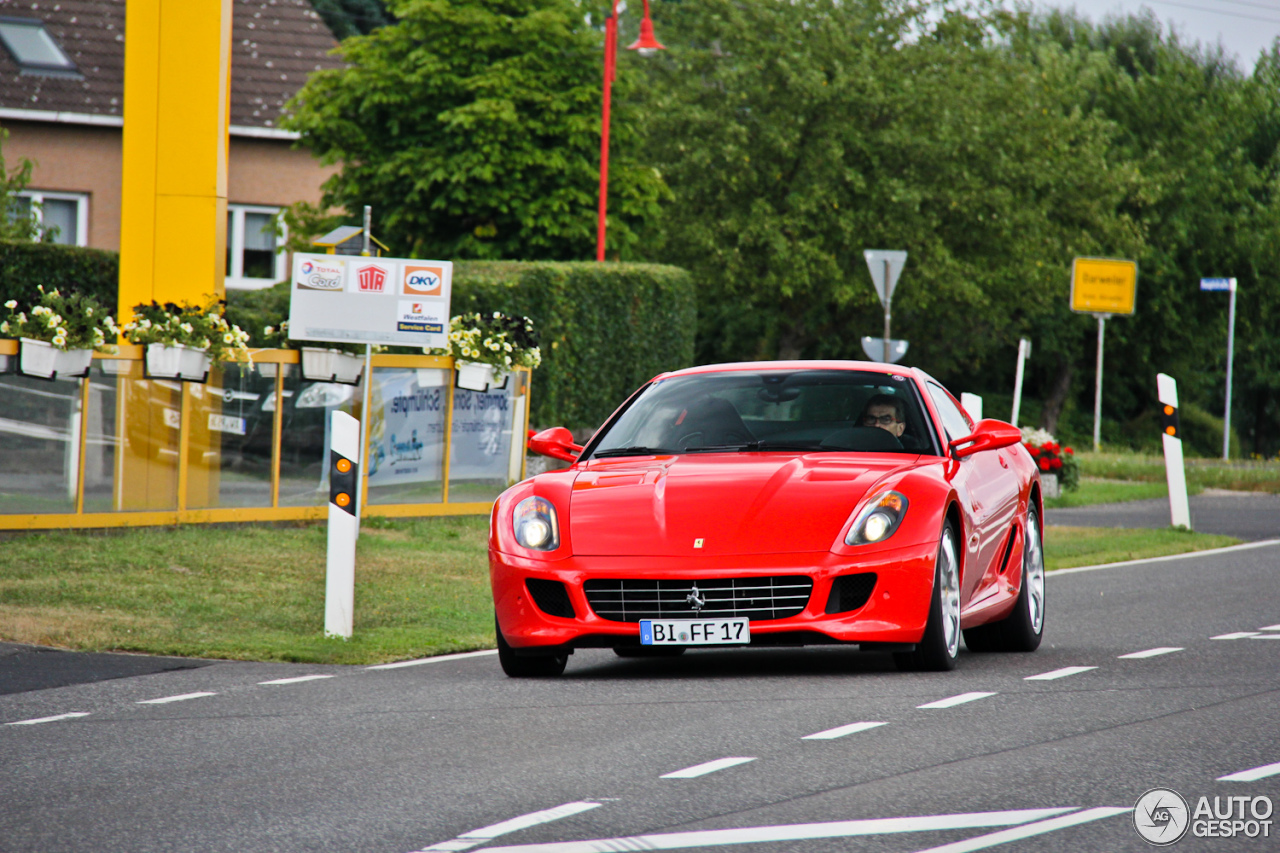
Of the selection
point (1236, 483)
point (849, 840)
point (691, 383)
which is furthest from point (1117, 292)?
point (849, 840)

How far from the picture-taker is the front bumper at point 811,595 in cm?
799

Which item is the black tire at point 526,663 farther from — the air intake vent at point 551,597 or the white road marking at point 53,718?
the white road marking at point 53,718

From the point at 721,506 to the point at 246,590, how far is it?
5.86m

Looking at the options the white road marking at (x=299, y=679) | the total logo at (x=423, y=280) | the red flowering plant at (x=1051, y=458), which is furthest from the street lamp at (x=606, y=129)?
the white road marking at (x=299, y=679)

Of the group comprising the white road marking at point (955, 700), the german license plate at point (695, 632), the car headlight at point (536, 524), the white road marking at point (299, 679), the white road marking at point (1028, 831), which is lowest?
the white road marking at point (299, 679)

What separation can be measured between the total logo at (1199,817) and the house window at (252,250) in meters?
34.0

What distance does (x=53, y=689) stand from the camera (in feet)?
28.0

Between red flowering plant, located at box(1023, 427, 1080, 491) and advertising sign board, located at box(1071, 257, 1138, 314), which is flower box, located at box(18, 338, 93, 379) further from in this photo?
advertising sign board, located at box(1071, 257, 1138, 314)

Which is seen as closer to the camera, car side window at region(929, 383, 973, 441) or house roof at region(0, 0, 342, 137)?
car side window at region(929, 383, 973, 441)

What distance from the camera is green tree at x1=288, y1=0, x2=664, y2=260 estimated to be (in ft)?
101

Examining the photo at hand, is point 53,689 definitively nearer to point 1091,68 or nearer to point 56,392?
point 56,392

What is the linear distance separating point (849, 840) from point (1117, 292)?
138ft

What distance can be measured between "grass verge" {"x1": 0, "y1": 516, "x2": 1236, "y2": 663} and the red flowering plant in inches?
309

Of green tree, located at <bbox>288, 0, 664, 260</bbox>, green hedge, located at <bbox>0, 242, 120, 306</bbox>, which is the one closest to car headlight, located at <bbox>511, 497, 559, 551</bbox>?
green hedge, located at <bbox>0, 242, 120, 306</bbox>
